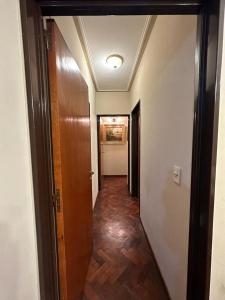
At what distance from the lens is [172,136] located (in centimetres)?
131

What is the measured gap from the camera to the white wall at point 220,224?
0.73m

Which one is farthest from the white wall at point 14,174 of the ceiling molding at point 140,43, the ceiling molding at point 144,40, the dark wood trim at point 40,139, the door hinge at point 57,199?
the ceiling molding at point 144,40

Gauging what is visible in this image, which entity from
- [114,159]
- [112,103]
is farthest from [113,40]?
[114,159]

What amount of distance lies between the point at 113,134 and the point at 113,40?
3890mm

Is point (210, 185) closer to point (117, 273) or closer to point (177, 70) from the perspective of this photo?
point (177, 70)

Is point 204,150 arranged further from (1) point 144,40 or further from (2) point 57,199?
(1) point 144,40

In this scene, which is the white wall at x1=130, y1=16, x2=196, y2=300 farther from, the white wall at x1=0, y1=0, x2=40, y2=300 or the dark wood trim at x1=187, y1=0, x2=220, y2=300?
the white wall at x1=0, y1=0, x2=40, y2=300

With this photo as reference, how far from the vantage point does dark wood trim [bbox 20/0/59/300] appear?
70 centimetres

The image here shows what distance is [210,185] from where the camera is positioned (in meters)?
0.77

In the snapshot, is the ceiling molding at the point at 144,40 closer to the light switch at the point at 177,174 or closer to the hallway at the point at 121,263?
the light switch at the point at 177,174

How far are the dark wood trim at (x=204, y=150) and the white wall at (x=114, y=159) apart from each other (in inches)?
198

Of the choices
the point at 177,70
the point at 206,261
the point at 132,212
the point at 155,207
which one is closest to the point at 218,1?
the point at 177,70

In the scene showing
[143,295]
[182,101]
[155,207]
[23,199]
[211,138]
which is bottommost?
[143,295]

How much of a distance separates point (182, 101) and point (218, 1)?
521mm
